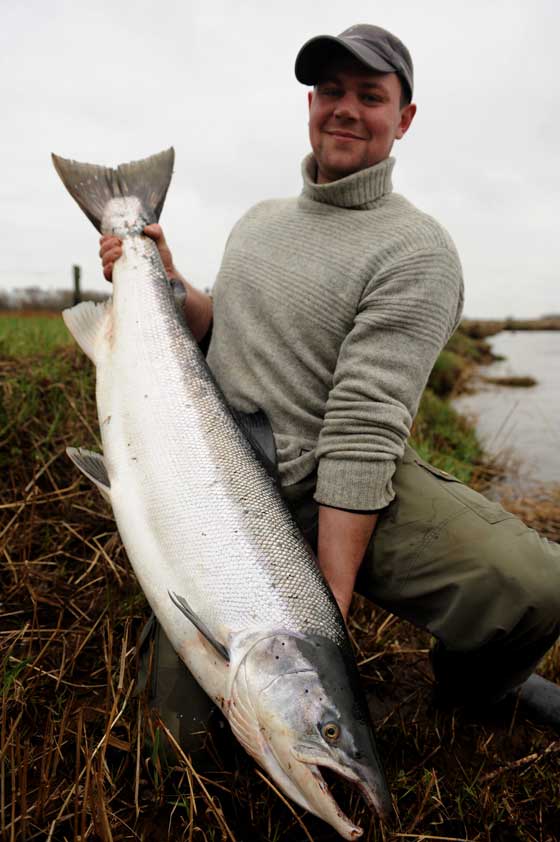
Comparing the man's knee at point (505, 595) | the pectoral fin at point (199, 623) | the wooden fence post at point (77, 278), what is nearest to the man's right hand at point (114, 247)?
the pectoral fin at point (199, 623)

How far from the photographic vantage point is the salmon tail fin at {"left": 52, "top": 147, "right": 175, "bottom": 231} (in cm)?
305

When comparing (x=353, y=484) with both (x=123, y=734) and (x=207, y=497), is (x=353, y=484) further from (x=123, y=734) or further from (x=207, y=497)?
(x=123, y=734)

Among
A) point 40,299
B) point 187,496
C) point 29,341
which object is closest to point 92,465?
point 187,496

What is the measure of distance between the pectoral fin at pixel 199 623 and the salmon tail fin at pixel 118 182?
1.86m

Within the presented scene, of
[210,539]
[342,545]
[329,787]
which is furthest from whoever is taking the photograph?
[342,545]

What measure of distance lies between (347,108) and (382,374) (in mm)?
1331

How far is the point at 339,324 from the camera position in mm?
2873

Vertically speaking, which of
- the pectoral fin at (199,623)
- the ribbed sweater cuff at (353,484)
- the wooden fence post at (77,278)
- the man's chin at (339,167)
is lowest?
the wooden fence post at (77,278)

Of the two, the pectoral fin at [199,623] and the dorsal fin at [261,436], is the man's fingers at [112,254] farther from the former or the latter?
the pectoral fin at [199,623]

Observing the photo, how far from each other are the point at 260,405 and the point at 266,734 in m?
1.49

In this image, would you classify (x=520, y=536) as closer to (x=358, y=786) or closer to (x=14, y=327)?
(x=358, y=786)

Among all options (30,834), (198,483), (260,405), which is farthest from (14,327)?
(30,834)

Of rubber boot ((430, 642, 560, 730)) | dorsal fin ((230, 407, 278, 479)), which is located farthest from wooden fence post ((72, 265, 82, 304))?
rubber boot ((430, 642, 560, 730))

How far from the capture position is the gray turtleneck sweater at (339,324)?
2.61 m
